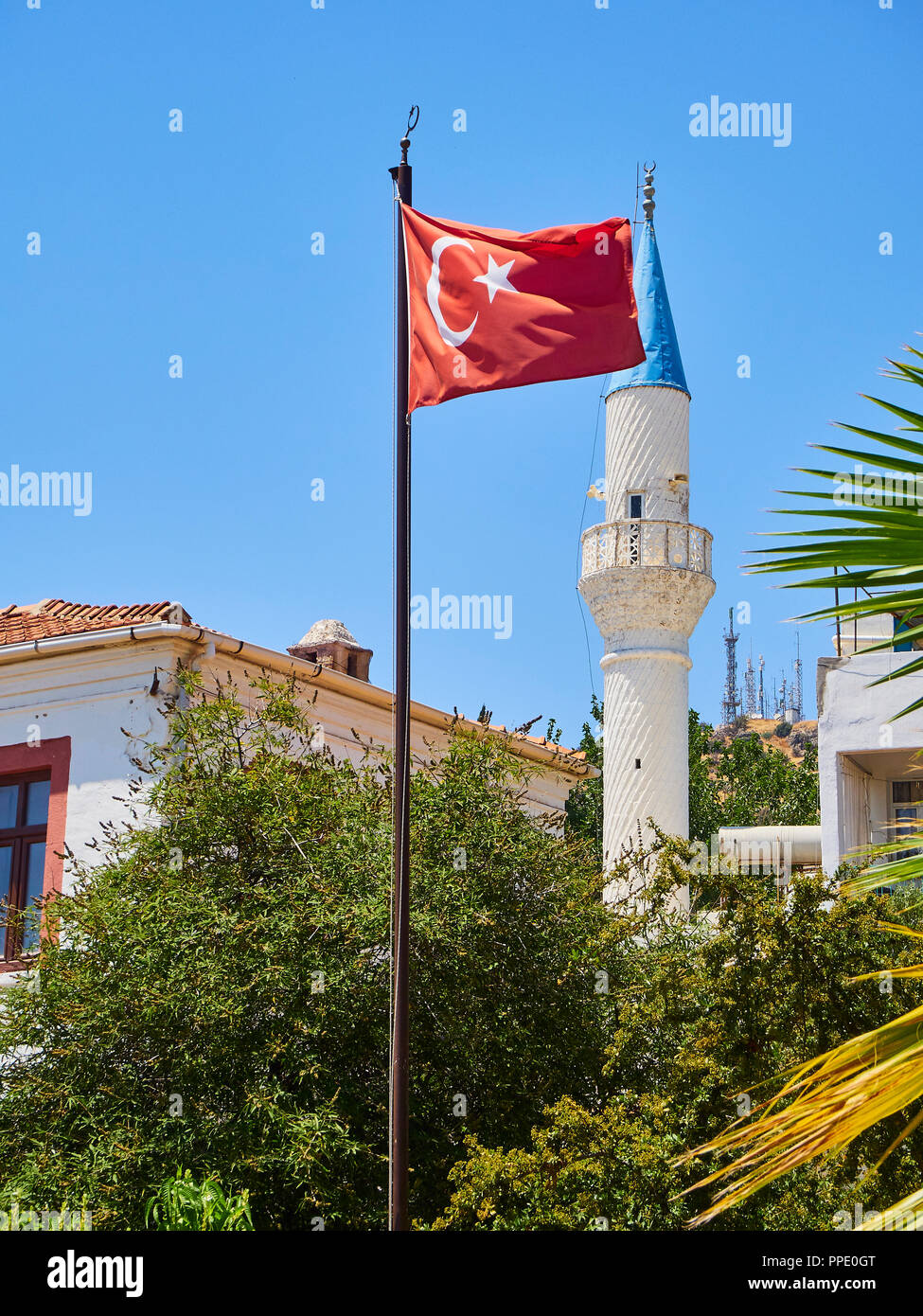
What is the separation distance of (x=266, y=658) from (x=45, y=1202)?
629cm

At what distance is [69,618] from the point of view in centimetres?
1630

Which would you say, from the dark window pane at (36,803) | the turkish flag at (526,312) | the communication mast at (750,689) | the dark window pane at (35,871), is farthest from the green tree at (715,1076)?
the communication mast at (750,689)

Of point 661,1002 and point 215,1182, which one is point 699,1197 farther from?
point 215,1182

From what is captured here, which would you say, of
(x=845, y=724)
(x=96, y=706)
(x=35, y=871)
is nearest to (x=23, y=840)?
(x=35, y=871)

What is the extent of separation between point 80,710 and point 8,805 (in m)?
1.40

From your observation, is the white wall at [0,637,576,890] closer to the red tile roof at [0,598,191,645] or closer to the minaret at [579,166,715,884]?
the red tile roof at [0,598,191,645]

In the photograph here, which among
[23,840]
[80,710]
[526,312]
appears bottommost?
[23,840]

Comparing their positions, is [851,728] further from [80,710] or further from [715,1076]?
[715,1076]

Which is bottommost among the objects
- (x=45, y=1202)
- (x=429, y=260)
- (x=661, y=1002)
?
→ (x=45, y=1202)

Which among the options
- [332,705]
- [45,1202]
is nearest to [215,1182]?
[45,1202]

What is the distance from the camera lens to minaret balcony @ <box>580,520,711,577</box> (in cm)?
2455

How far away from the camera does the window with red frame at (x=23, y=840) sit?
14.9 m

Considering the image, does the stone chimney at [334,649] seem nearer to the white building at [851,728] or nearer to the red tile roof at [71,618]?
the red tile roof at [71,618]

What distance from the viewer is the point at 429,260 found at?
28.6 feet
